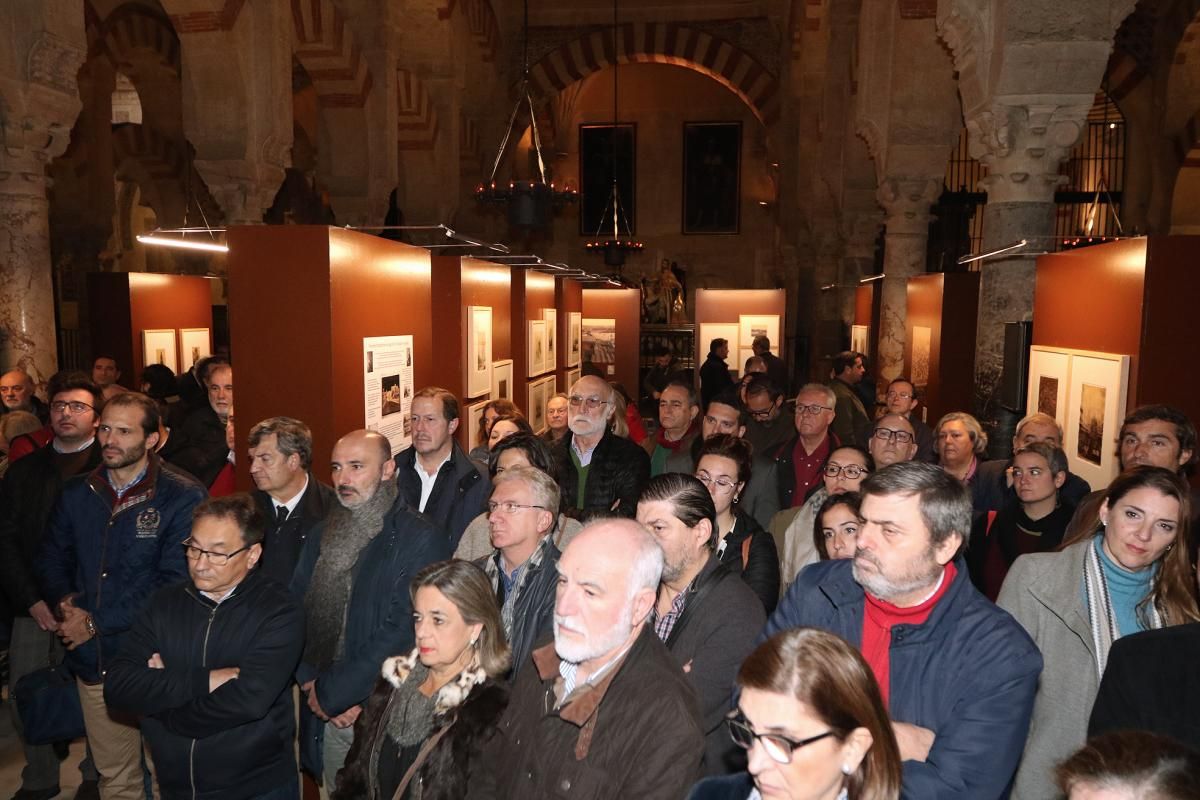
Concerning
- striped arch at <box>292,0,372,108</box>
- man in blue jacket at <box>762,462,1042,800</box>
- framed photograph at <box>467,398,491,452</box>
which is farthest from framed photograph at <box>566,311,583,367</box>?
man in blue jacket at <box>762,462,1042,800</box>

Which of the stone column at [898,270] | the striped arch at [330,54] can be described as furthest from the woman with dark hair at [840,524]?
the striped arch at [330,54]

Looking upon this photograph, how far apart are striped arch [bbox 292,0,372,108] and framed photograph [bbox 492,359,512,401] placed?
14.9 feet

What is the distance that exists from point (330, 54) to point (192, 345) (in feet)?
12.5

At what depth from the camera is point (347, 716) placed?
2.95m

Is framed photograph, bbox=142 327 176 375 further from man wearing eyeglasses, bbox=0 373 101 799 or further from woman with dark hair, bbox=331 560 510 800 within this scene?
woman with dark hair, bbox=331 560 510 800

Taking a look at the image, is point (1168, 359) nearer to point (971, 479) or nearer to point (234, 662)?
point (971, 479)

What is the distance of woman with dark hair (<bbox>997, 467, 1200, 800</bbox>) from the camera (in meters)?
2.35

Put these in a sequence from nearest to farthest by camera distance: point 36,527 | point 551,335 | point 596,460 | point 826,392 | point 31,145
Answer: point 36,527 → point 596,460 → point 826,392 → point 31,145 → point 551,335

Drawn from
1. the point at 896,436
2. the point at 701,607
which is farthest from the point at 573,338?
the point at 701,607

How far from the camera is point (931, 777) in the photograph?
1.84 meters

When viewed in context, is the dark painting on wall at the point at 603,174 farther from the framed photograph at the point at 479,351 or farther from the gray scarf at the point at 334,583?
the gray scarf at the point at 334,583

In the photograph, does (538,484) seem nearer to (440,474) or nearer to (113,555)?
(440,474)

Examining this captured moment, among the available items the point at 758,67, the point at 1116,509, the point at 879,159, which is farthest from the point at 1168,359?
the point at 758,67

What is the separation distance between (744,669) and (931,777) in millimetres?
588
